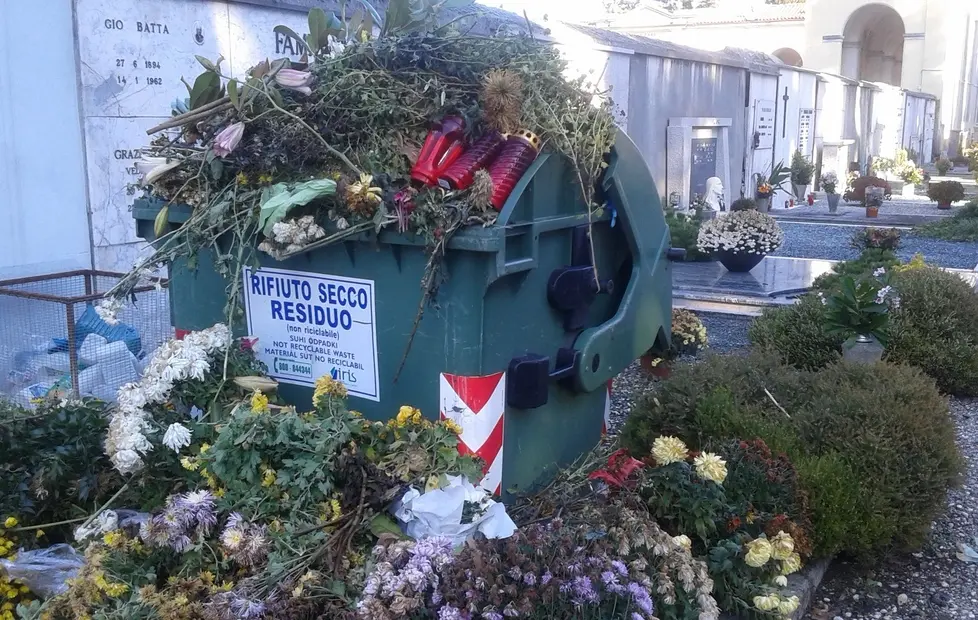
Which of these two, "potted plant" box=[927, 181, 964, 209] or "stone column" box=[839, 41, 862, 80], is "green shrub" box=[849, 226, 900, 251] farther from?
"stone column" box=[839, 41, 862, 80]

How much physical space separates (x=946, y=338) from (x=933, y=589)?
10.0ft

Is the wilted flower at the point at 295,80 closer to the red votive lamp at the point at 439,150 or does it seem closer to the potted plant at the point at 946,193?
the red votive lamp at the point at 439,150

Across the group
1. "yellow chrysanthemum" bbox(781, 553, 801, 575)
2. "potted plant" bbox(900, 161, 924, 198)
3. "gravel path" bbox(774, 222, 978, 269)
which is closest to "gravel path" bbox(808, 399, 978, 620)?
"yellow chrysanthemum" bbox(781, 553, 801, 575)

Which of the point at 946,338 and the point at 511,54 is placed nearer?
the point at 511,54

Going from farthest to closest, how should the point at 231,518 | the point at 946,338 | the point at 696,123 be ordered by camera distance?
1. the point at 696,123
2. the point at 946,338
3. the point at 231,518

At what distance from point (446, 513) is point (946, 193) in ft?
65.5

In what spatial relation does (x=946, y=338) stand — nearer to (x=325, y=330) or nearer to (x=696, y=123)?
(x=325, y=330)

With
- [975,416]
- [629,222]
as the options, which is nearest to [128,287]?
[629,222]

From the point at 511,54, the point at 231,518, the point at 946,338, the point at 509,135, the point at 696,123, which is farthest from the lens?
the point at 696,123

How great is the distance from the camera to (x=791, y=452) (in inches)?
145

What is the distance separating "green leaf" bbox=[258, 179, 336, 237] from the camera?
301 cm

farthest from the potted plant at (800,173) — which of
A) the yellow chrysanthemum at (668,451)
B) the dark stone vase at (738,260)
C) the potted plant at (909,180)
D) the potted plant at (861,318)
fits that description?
the yellow chrysanthemum at (668,451)

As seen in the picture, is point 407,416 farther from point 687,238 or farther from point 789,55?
point 789,55

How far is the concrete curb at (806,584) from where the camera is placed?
3.35 m
